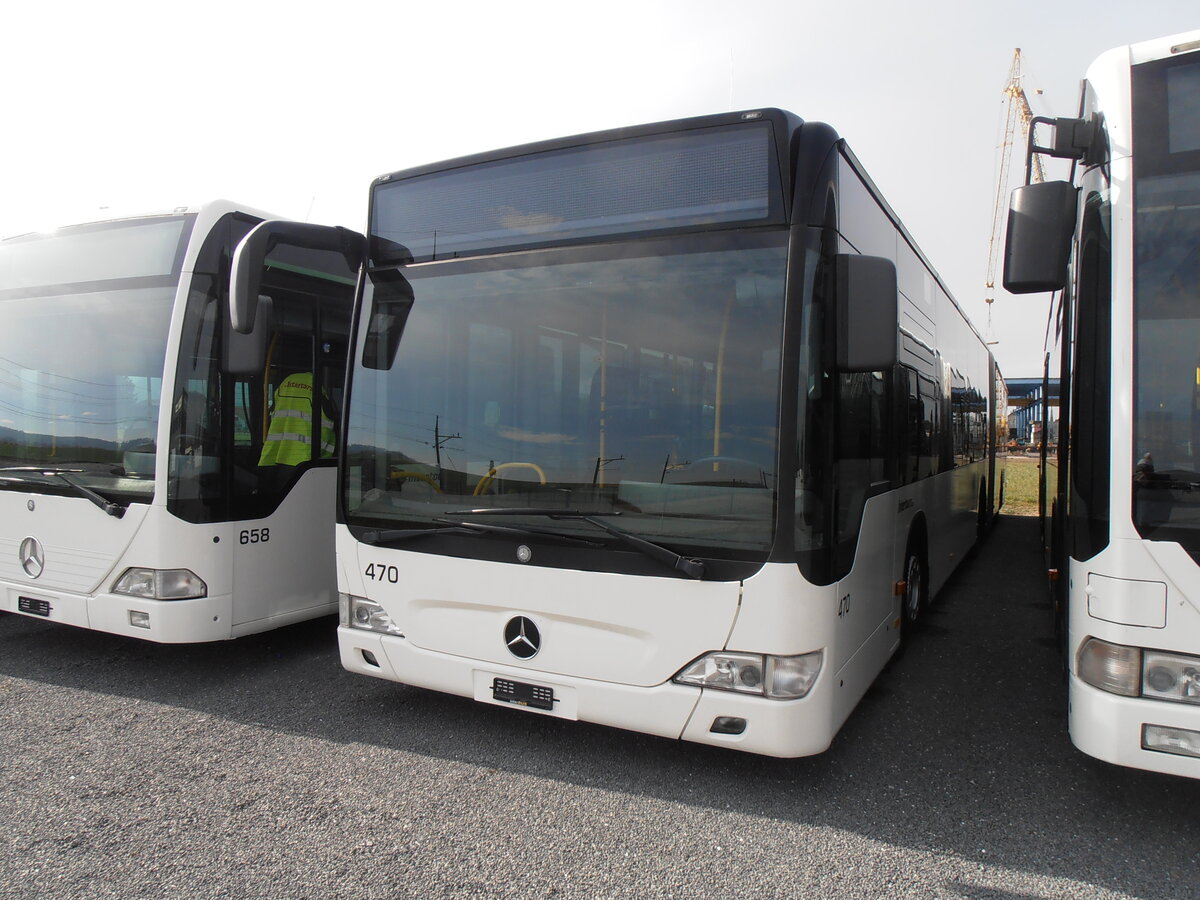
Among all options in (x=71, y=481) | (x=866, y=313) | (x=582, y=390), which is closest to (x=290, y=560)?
(x=71, y=481)

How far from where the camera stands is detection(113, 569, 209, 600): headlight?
4.77 m

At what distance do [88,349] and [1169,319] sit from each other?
561cm

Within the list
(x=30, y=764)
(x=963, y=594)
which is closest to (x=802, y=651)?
(x=30, y=764)

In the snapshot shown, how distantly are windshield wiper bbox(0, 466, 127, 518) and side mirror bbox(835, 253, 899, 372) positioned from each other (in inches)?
163

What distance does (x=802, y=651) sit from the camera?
11.0ft

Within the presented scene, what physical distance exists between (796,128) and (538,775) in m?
3.07

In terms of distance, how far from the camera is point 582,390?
12.1 feet

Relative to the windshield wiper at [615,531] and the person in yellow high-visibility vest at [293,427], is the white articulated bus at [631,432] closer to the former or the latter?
the windshield wiper at [615,531]

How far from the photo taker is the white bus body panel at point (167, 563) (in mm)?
4785

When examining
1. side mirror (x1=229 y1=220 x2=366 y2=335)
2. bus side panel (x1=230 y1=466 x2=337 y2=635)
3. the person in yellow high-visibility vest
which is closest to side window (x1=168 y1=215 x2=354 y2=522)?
the person in yellow high-visibility vest

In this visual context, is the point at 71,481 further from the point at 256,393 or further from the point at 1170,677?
the point at 1170,677

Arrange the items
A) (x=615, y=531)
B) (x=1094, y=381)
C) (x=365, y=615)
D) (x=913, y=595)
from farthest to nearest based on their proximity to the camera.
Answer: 1. (x=913, y=595)
2. (x=365, y=615)
3. (x=615, y=531)
4. (x=1094, y=381)

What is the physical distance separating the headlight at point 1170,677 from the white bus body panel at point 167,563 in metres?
4.65

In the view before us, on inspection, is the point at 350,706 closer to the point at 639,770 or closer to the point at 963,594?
the point at 639,770
